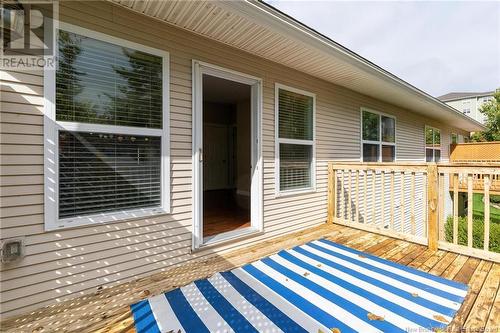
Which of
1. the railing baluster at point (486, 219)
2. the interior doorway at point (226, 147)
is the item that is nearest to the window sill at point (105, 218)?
the interior doorway at point (226, 147)

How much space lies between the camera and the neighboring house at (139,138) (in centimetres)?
192

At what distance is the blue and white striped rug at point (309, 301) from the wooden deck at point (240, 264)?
4.7 inches

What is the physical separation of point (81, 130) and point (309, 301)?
100 inches

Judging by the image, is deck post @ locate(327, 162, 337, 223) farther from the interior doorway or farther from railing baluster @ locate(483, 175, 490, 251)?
railing baluster @ locate(483, 175, 490, 251)

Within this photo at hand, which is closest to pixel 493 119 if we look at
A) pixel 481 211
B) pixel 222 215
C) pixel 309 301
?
pixel 481 211

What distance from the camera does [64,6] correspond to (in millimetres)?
2023

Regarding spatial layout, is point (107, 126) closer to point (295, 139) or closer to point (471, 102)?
point (295, 139)

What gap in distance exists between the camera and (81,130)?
6.91ft

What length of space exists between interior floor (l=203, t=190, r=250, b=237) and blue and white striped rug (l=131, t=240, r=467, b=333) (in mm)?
1064

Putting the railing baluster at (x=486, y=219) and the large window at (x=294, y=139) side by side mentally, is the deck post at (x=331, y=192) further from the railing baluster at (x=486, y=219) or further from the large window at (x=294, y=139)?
the railing baluster at (x=486, y=219)

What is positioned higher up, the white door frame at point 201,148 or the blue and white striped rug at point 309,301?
the white door frame at point 201,148

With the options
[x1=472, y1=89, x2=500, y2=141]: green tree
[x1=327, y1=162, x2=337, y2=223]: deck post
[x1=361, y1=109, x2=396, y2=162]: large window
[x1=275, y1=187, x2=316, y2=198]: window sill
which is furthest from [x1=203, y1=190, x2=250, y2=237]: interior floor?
[x1=472, y1=89, x2=500, y2=141]: green tree

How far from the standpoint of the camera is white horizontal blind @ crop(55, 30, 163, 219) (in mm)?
2064

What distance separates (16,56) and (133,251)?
1967 millimetres
